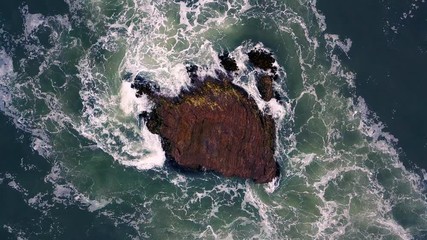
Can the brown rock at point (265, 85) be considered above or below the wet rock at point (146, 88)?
below

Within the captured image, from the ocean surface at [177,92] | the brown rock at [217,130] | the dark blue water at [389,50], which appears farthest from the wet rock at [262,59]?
the dark blue water at [389,50]

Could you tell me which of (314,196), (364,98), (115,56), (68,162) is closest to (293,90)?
(364,98)

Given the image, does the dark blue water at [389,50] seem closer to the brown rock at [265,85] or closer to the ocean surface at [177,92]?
the ocean surface at [177,92]

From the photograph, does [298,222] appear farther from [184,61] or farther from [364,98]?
[184,61]

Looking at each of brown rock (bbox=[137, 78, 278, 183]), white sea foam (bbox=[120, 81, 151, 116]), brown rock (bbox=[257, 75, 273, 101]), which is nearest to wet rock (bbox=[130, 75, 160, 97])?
white sea foam (bbox=[120, 81, 151, 116])

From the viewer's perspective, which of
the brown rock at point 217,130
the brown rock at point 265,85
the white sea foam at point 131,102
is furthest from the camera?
the brown rock at point 265,85

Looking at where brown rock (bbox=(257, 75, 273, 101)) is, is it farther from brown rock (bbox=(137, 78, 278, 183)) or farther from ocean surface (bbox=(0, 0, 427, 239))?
brown rock (bbox=(137, 78, 278, 183))
